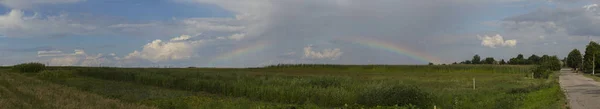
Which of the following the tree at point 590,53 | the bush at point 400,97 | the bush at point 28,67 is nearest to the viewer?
the bush at point 400,97

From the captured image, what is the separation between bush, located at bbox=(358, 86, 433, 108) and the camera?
66.4ft

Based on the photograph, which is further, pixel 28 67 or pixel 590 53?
pixel 590 53

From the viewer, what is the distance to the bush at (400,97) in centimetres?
2025

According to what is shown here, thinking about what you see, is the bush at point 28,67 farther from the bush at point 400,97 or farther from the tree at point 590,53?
the tree at point 590,53

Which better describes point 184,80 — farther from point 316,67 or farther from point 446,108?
point 316,67

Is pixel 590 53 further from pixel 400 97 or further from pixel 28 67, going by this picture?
pixel 28 67

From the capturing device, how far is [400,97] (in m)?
20.2

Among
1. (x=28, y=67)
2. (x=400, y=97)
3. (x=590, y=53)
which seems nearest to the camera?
(x=400, y=97)

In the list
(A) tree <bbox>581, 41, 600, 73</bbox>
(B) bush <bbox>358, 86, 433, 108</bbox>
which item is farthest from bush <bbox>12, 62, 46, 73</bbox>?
(A) tree <bbox>581, 41, 600, 73</bbox>

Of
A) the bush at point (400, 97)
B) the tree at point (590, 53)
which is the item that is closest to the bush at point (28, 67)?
the bush at point (400, 97)

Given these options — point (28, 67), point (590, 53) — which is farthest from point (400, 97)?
point (590, 53)

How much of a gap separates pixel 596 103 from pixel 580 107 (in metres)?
2.61

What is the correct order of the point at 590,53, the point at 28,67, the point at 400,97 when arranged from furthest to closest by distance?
the point at 590,53, the point at 28,67, the point at 400,97

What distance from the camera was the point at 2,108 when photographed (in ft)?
50.0
